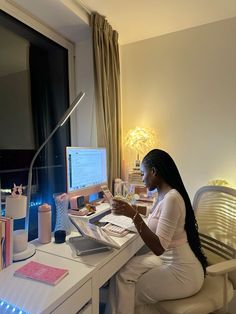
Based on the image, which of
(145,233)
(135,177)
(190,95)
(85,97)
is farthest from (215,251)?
(85,97)

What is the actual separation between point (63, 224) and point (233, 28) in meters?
2.02

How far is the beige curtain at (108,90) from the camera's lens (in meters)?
1.93

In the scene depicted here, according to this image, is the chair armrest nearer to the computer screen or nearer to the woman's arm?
the woman's arm

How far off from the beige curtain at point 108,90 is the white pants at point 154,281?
894 mm

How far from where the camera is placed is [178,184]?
1.33m

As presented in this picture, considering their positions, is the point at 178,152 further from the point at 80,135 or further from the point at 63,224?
the point at 63,224

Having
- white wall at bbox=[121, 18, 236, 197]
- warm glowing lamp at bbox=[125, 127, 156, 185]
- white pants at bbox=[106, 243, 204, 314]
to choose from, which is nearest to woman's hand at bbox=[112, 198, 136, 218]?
white pants at bbox=[106, 243, 204, 314]

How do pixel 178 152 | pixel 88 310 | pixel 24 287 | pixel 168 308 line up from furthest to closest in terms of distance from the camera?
pixel 178 152 → pixel 168 308 → pixel 88 310 → pixel 24 287

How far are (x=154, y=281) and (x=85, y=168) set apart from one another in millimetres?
830

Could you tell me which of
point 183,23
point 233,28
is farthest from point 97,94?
point 233,28

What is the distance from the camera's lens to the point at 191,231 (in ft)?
4.26

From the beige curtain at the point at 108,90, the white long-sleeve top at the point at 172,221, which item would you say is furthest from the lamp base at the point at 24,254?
the beige curtain at the point at 108,90

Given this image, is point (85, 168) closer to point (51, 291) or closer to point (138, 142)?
point (138, 142)

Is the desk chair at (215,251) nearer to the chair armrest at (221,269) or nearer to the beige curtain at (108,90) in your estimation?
the chair armrest at (221,269)
